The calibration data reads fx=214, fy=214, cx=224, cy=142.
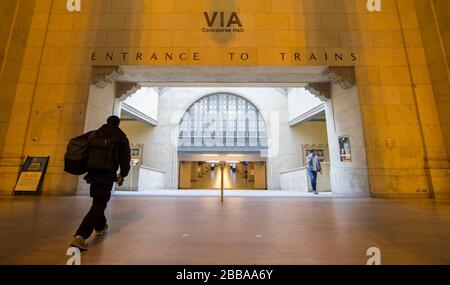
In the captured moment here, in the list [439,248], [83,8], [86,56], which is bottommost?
[439,248]

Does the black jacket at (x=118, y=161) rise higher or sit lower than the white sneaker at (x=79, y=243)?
higher

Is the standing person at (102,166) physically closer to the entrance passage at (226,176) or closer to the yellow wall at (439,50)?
the yellow wall at (439,50)

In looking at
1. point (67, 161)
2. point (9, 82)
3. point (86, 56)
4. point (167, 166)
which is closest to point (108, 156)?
point (67, 161)

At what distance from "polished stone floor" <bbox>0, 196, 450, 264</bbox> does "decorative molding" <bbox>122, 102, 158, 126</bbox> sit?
31.5 feet

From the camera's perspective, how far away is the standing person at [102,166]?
245 centimetres

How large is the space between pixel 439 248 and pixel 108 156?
12.5 feet

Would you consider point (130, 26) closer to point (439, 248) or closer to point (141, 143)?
point (439, 248)

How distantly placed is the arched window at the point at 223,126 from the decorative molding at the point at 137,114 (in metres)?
2.57

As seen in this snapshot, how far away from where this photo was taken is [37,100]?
7.30 metres

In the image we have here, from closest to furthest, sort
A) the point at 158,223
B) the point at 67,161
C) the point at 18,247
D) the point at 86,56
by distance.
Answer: the point at 18,247 < the point at 67,161 < the point at 158,223 < the point at 86,56

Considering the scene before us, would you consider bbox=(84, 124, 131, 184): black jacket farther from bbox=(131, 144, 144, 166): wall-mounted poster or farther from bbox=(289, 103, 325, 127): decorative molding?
bbox=(131, 144, 144, 166): wall-mounted poster

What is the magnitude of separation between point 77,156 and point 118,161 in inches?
17.4

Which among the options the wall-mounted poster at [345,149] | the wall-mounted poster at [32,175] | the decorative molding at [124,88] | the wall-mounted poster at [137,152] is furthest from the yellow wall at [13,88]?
the wall-mounted poster at [345,149]

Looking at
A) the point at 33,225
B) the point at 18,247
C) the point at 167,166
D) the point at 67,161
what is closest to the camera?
the point at 18,247
